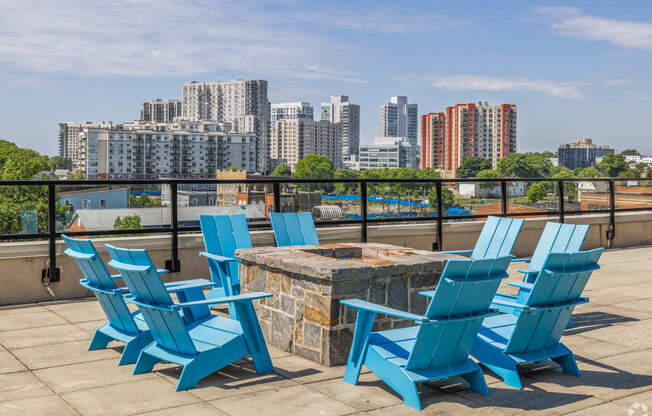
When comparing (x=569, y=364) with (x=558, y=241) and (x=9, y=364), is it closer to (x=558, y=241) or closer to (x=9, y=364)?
(x=558, y=241)

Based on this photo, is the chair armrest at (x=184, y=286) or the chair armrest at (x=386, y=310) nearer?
the chair armrest at (x=386, y=310)

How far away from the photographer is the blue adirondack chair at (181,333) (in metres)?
4.76

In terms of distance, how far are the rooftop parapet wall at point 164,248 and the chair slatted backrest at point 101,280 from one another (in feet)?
9.33

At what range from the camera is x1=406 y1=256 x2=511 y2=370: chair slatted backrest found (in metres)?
4.34

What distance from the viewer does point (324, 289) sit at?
5441mm

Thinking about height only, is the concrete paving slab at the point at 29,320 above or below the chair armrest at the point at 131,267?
below

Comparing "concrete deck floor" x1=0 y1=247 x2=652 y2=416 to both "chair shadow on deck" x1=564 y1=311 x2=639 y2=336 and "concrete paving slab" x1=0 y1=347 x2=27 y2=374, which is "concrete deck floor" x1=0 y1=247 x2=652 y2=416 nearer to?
"concrete paving slab" x1=0 y1=347 x2=27 y2=374

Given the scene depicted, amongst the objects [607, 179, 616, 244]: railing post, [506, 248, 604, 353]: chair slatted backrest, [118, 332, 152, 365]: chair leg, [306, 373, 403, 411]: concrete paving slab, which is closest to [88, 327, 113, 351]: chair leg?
[118, 332, 152, 365]: chair leg

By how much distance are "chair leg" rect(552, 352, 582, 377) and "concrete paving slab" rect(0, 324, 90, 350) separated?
407 centimetres

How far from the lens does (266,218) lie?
9.81 metres

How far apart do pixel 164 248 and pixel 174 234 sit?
27cm

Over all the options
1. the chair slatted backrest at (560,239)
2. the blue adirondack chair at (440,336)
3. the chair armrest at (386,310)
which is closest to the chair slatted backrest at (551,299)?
the blue adirondack chair at (440,336)

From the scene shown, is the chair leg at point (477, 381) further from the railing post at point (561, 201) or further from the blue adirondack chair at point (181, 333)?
the railing post at point (561, 201)

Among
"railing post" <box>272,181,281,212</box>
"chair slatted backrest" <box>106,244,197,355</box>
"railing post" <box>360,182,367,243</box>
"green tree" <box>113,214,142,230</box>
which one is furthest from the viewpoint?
"railing post" <box>360,182,367,243</box>
